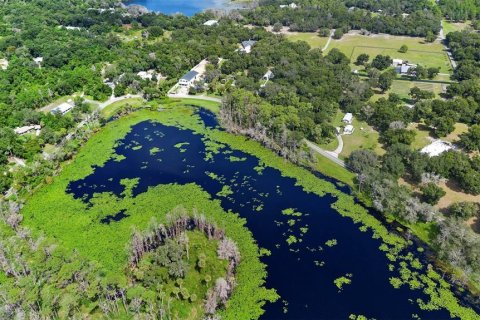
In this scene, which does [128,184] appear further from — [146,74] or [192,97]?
[146,74]

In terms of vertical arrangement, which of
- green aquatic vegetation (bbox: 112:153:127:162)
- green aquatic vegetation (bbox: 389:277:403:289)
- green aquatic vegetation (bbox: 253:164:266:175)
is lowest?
green aquatic vegetation (bbox: 112:153:127:162)

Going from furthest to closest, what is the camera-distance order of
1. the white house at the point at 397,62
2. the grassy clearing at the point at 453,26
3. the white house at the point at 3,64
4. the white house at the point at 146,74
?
the grassy clearing at the point at 453,26 < the white house at the point at 397,62 < the white house at the point at 3,64 < the white house at the point at 146,74

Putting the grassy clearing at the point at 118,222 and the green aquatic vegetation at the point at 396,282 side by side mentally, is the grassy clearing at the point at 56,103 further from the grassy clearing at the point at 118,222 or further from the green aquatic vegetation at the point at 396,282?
the green aquatic vegetation at the point at 396,282

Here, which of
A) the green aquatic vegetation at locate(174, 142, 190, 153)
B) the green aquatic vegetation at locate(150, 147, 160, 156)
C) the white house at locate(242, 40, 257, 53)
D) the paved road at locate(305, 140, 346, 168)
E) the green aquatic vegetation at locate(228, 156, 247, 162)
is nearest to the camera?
the paved road at locate(305, 140, 346, 168)

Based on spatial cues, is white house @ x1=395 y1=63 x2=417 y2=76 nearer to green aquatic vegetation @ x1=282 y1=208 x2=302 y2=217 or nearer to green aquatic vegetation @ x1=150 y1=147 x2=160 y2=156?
→ green aquatic vegetation @ x1=282 y1=208 x2=302 y2=217

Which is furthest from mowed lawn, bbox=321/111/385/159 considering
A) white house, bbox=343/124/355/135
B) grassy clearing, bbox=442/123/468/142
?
grassy clearing, bbox=442/123/468/142

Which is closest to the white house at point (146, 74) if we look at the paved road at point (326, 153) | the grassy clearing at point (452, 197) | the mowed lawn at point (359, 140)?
the paved road at point (326, 153)
